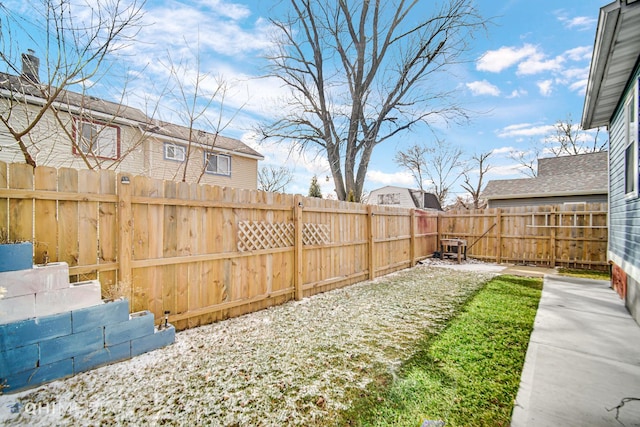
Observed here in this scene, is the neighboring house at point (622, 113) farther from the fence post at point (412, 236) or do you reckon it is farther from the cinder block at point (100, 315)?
the cinder block at point (100, 315)

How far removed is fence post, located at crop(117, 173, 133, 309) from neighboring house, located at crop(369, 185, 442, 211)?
20.4 meters

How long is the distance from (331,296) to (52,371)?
157 inches

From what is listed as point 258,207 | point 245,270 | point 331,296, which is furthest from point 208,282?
point 331,296

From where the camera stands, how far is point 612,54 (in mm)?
3314

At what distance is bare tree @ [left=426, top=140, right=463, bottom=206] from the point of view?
25.8 meters

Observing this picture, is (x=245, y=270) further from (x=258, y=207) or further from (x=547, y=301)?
(x=547, y=301)

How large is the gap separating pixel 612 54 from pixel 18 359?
6832 mm

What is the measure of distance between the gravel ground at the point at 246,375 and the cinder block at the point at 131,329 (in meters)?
0.23

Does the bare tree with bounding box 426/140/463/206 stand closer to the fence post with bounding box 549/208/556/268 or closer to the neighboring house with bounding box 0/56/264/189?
the fence post with bounding box 549/208/556/268

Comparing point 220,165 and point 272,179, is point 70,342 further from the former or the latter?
point 272,179

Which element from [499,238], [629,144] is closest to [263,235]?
[629,144]

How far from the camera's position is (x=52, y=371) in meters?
2.38

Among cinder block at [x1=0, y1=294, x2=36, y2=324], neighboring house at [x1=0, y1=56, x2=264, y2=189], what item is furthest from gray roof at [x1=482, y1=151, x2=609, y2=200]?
cinder block at [x1=0, y1=294, x2=36, y2=324]

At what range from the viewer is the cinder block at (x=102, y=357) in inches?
99.0
